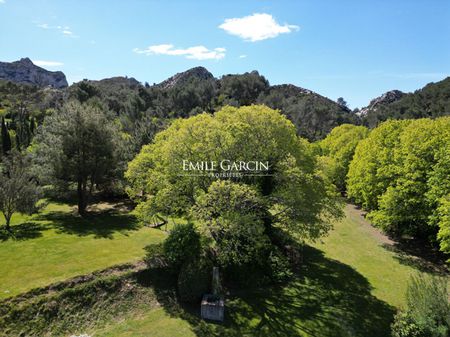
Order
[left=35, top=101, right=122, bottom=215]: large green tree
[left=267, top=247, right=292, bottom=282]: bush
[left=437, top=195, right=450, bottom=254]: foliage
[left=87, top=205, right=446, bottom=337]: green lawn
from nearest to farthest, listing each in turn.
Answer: [left=87, top=205, right=446, bottom=337]: green lawn, [left=437, top=195, right=450, bottom=254]: foliage, [left=267, top=247, right=292, bottom=282]: bush, [left=35, top=101, right=122, bottom=215]: large green tree

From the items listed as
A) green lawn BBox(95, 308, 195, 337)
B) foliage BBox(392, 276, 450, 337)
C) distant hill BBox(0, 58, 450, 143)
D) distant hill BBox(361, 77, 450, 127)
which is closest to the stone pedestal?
green lawn BBox(95, 308, 195, 337)

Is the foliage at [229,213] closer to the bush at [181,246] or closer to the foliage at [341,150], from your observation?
the bush at [181,246]

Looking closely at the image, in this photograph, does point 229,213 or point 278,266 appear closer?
point 229,213

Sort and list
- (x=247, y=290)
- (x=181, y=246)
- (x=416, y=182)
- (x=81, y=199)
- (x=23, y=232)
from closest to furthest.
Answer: (x=181, y=246) < (x=247, y=290) < (x=23, y=232) < (x=416, y=182) < (x=81, y=199)

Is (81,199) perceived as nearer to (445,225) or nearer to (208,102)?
(445,225)

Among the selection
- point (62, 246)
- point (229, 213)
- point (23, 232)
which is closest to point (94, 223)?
point (23, 232)

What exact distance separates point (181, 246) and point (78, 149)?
1684cm

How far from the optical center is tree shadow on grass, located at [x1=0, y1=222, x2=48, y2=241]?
73.6ft

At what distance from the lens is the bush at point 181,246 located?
61.7ft

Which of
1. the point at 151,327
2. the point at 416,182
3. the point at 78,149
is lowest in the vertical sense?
the point at 151,327

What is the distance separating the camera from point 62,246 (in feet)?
70.5

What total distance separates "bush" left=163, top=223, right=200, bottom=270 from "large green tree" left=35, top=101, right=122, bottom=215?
47.1ft

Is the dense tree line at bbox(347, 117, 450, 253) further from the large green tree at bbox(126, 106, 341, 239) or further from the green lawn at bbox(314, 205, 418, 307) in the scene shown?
the large green tree at bbox(126, 106, 341, 239)

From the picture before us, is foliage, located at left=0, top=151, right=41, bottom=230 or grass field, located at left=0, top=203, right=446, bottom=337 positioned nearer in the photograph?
grass field, located at left=0, top=203, right=446, bottom=337
